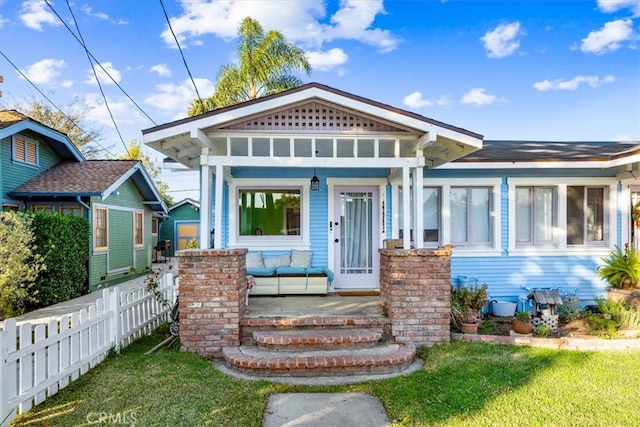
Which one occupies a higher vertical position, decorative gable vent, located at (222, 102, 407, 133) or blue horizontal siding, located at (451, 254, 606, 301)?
decorative gable vent, located at (222, 102, 407, 133)

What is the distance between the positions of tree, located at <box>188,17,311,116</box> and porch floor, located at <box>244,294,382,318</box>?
11.8 m

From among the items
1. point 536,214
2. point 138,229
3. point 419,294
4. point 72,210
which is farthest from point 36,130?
point 536,214

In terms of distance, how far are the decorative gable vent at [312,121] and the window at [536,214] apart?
3634 millimetres

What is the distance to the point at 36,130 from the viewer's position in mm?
10398

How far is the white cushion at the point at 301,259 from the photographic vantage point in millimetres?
6941

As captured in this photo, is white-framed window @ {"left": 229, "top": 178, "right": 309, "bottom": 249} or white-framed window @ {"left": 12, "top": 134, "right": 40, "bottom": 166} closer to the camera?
white-framed window @ {"left": 229, "top": 178, "right": 309, "bottom": 249}

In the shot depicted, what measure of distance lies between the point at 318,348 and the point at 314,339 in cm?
14

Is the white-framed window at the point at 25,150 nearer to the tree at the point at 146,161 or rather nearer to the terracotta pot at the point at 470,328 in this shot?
the tree at the point at 146,161

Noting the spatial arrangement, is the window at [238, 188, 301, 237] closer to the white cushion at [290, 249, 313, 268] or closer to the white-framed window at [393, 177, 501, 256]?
the white cushion at [290, 249, 313, 268]

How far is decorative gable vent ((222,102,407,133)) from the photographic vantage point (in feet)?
16.8

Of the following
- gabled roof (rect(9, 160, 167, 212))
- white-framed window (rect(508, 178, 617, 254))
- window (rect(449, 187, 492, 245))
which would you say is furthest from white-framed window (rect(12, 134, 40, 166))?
white-framed window (rect(508, 178, 617, 254))

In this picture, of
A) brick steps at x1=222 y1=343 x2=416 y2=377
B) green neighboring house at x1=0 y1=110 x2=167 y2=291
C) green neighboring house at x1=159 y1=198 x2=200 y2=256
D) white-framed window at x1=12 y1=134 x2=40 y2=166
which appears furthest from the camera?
green neighboring house at x1=159 y1=198 x2=200 y2=256

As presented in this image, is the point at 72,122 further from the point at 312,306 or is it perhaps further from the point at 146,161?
the point at 312,306

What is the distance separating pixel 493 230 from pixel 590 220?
1.96 meters
